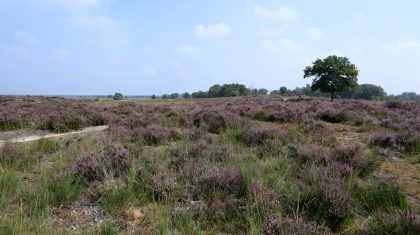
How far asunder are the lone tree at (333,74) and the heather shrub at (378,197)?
161 ft

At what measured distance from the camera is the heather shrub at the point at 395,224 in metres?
3.31

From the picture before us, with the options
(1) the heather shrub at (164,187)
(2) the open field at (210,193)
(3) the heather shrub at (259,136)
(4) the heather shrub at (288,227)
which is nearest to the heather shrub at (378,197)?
(2) the open field at (210,193)

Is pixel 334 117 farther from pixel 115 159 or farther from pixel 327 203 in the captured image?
pixel 327 203

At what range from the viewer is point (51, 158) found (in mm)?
7168

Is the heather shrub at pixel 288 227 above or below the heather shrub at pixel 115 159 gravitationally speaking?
below

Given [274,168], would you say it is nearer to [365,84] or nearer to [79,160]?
[79,160]

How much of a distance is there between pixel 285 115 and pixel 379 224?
12462 millimetres

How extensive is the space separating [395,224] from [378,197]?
3.19 ft

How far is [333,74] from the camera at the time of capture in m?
51.1

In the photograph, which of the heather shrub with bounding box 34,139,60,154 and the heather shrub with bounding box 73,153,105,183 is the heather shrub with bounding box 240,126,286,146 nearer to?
the heather shrub with bounding box 73,153,105,183

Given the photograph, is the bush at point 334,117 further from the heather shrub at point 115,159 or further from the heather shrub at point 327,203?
the heather shrub at point 327,203

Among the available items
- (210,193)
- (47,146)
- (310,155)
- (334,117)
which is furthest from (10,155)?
(334,117)

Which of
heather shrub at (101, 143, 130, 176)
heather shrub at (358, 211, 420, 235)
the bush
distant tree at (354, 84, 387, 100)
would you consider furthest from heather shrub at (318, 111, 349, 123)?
distant tree at (354, 84, 387, 100)

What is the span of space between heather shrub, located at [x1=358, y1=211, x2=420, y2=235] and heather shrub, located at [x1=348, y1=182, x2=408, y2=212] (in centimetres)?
52
